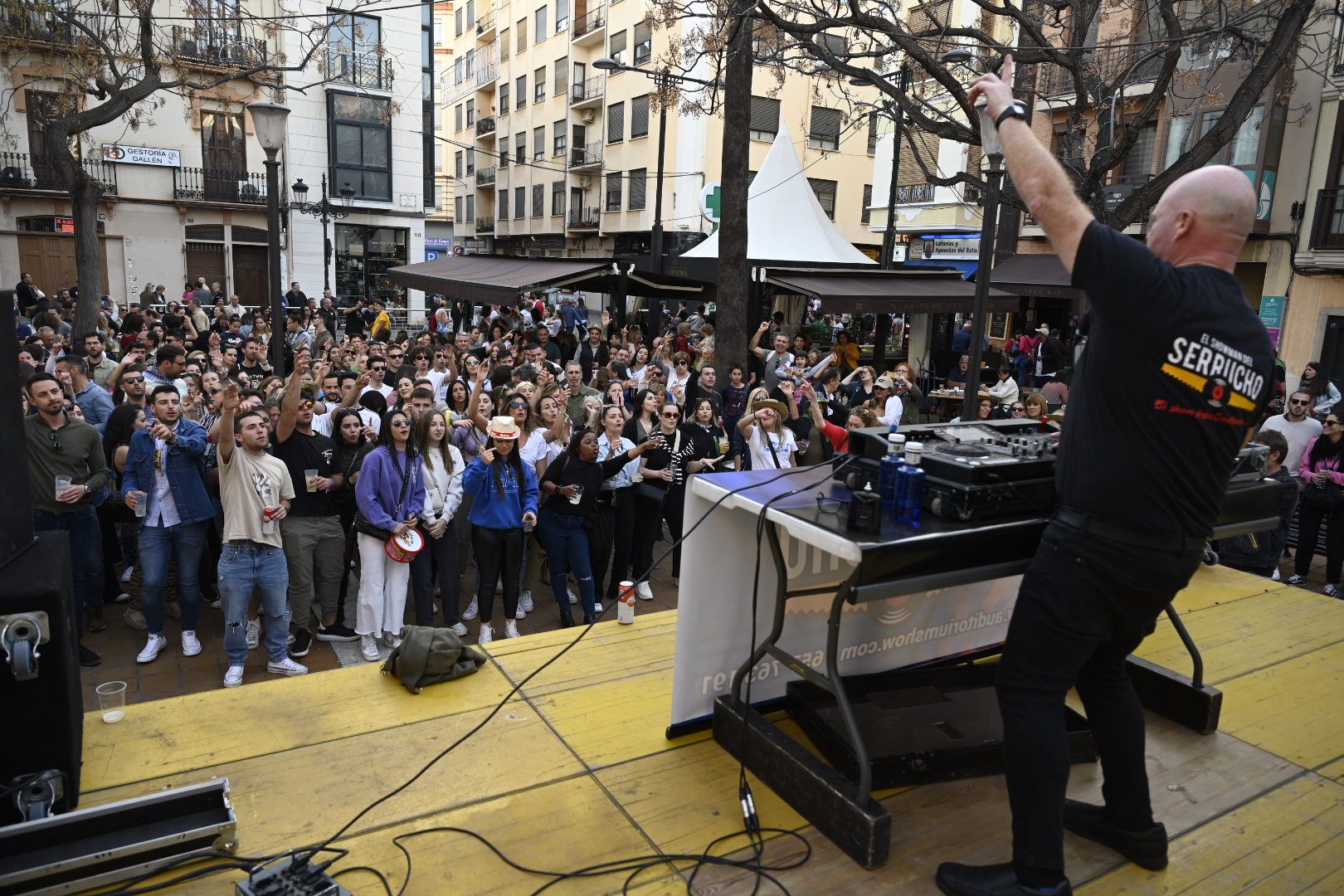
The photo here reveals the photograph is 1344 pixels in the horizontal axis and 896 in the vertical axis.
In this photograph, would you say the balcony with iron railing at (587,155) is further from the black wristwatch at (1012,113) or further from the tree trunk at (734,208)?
the black wristwatch at (1012,113)

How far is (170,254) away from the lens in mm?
28969

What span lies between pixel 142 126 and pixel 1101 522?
3226cm

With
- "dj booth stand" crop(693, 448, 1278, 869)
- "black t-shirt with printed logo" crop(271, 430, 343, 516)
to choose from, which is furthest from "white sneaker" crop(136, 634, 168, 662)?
"dj booth stand" crop(693, 448, 1278, 869)

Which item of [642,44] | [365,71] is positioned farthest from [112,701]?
[642,44]

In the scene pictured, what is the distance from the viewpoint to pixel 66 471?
608 cm

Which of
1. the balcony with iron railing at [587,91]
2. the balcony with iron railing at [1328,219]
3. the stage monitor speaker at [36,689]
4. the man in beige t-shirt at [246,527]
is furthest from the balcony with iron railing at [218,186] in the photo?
the stage monitor speaker at [36,689]

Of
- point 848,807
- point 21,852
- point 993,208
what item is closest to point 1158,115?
point 993,208

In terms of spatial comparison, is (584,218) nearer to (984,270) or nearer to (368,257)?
(368,257)

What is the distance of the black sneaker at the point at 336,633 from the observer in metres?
6.77

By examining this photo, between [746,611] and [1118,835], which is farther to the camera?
[746,611]

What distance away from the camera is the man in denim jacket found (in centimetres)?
602

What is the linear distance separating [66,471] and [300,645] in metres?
1.97

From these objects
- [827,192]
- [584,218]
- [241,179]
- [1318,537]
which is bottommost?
[1318,537]

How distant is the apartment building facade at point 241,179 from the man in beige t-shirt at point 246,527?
22.3 meters
